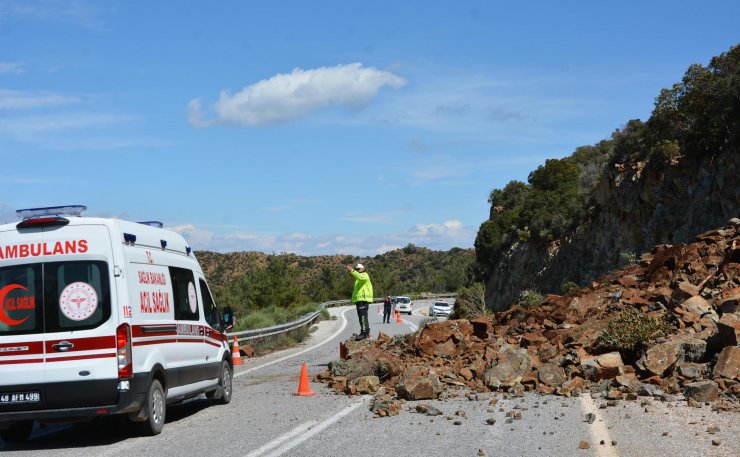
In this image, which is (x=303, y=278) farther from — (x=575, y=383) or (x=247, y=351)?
(x=575, y=383)

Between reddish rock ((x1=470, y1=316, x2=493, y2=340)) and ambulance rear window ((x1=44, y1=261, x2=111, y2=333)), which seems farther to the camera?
reddish rock ((x1=470, y1=316, x2=493, y2=340))

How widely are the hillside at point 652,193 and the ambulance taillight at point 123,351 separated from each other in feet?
65.6

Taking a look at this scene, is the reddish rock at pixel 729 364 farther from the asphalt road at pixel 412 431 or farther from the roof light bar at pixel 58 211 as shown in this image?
the roof light bar at pixel 58 211

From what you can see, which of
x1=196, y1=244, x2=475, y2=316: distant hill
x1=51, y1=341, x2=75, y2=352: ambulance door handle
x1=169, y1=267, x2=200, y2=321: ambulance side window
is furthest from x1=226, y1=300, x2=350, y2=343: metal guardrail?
x1=196, y1=244, x2=475, y2=316: distant hill

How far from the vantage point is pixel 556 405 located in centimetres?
1166

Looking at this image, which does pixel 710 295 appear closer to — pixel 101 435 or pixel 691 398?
pixel 691 398

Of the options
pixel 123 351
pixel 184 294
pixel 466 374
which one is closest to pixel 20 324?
pixel 123 351

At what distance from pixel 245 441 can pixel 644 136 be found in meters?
29.2

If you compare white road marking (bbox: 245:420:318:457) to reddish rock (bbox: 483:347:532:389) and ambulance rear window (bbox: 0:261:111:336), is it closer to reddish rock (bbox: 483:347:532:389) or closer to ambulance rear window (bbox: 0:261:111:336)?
ambulance rear window (bbox: 0:261:111:336)

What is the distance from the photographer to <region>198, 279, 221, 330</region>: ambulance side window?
12609 millimetres

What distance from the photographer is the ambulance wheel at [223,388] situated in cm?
1297

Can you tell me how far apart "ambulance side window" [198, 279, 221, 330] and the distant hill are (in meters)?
42.1

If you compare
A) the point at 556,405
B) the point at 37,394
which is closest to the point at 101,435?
the point at 37,394

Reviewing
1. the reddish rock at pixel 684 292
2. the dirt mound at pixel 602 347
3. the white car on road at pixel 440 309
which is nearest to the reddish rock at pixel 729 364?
the dirt mound at pixel 602 347
